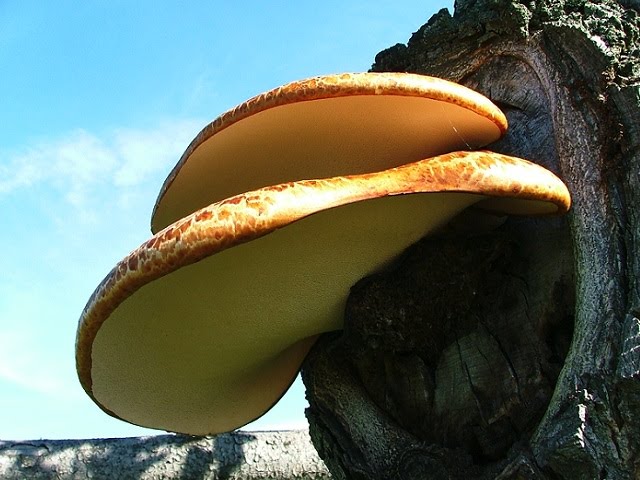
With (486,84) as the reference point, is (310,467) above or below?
below

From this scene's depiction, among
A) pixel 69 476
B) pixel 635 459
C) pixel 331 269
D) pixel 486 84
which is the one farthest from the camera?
pixel 69 476

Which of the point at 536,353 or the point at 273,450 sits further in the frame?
the point at 273,450

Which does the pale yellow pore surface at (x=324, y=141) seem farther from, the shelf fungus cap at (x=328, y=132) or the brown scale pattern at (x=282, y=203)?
the brown scale pattern at (x=282, y=203)

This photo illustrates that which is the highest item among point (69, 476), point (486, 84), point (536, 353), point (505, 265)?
point (486, 84)

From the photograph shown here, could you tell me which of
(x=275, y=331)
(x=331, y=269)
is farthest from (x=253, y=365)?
(x=331, y=269)

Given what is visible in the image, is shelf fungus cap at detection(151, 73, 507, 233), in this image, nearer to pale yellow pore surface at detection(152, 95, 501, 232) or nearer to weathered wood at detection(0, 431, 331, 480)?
pale yellow pore surface at detection(152, 95, 501, 232)

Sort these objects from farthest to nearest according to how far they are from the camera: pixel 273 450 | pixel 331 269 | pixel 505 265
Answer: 1. pixel 273 450
2. pixel 505 265
3. pixel 331 269

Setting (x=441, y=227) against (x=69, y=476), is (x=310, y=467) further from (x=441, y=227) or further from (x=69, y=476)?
(x=441, y=227)
